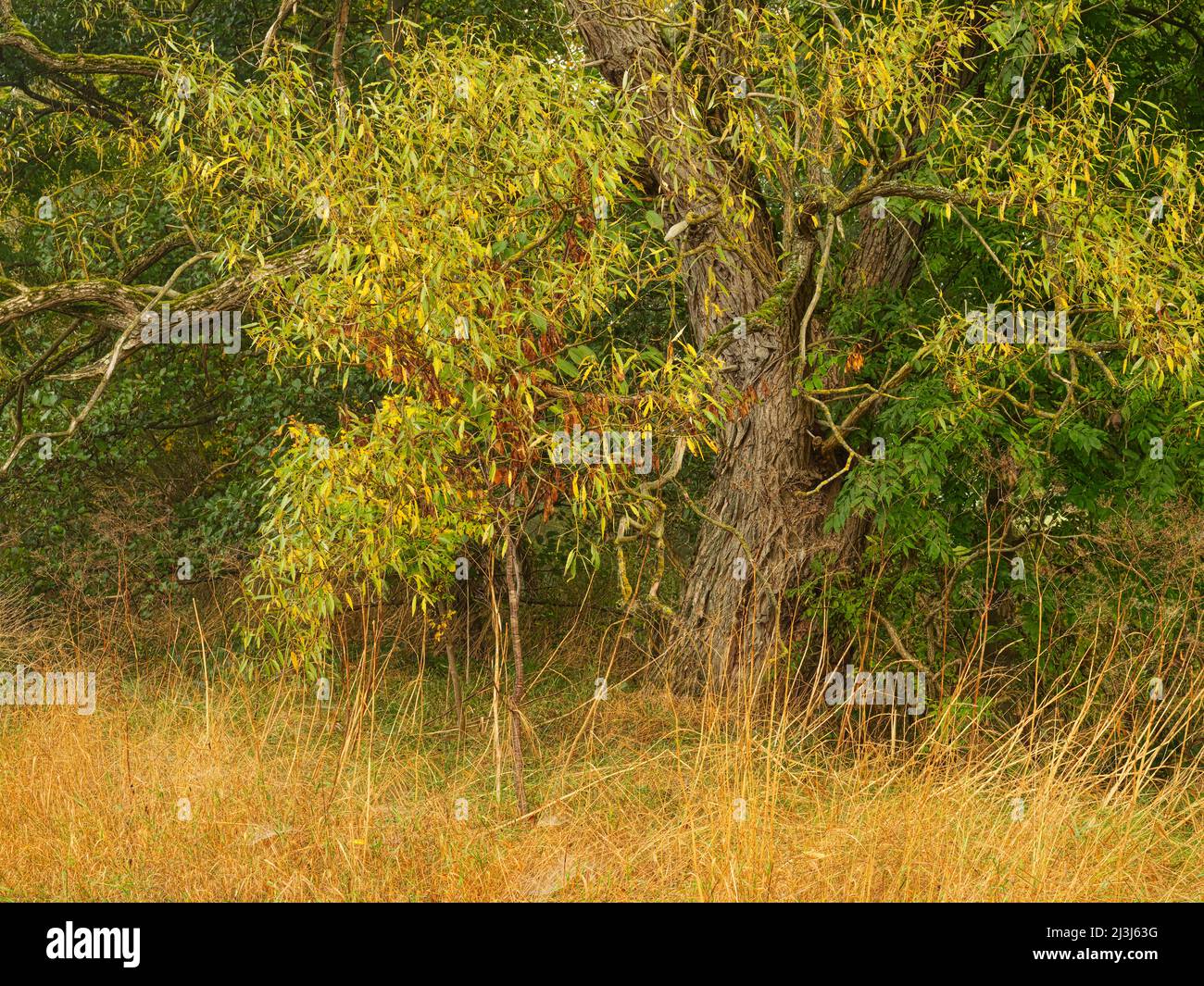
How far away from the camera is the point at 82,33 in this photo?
988cm

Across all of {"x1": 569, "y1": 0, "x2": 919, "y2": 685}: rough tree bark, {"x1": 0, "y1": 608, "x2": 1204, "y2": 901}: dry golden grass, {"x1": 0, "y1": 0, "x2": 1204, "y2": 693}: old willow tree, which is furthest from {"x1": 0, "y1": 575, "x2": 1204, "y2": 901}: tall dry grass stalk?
{"x1": 569, "y1": 0, "x2": 919, "y2": 685}: rough tree bark

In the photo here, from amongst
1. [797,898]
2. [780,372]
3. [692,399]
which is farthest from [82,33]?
[797,898]

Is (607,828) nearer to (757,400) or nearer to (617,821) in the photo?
(617,821)

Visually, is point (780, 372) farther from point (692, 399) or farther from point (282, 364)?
point (282, 364)

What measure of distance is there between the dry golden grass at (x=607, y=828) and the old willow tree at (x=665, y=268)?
0.73 meters

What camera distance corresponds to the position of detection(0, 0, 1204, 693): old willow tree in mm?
5348

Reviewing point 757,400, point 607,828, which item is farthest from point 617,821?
point 757,400

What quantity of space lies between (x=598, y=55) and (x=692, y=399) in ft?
10.8

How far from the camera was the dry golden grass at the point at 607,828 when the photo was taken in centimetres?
487

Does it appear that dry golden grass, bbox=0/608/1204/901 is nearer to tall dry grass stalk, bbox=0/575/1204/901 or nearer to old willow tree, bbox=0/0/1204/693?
tall dry grass stalk, bbox=0/575/1204/901

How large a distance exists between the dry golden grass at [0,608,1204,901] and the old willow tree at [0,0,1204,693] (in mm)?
734

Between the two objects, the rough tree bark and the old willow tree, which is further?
the rough tree bark

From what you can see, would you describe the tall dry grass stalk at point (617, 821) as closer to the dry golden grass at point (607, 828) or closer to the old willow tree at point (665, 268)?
the dry golden grass at point (607, 828)

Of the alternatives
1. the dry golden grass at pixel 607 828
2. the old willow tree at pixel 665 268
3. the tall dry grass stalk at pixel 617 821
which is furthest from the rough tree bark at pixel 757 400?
the dry golden grass at pixel 607 828
